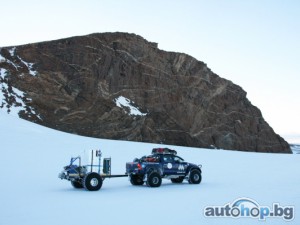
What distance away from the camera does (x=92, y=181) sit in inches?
598

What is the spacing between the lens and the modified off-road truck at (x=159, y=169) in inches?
671

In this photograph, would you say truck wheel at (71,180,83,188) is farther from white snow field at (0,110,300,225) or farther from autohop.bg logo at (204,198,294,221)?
autohop.bg logo at (204,198,294,221)

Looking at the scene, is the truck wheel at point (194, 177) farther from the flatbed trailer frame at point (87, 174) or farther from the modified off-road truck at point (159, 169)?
the flatbed trailer frame at point (87, 174)

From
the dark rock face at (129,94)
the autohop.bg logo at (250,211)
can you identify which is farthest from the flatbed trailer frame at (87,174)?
the dark rock face at (129,94)

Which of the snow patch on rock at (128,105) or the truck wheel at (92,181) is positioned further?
the snow patch on rock at (128,105)

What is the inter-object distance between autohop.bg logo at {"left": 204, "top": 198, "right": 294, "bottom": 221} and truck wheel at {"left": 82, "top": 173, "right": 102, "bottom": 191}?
552 centimetres

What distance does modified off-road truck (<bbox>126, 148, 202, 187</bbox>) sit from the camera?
17.0 meters

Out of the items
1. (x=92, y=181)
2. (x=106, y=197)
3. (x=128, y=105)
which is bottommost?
(x=106, y=197)

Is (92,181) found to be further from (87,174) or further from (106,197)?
(106,197)

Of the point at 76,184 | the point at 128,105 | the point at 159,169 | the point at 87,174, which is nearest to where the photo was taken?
the point at 87,174

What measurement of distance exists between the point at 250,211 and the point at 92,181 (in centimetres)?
682

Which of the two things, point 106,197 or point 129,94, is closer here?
point 106,197

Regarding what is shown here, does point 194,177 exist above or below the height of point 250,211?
above

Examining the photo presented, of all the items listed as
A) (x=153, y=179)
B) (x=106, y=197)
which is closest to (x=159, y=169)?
(x=153, y=179)
